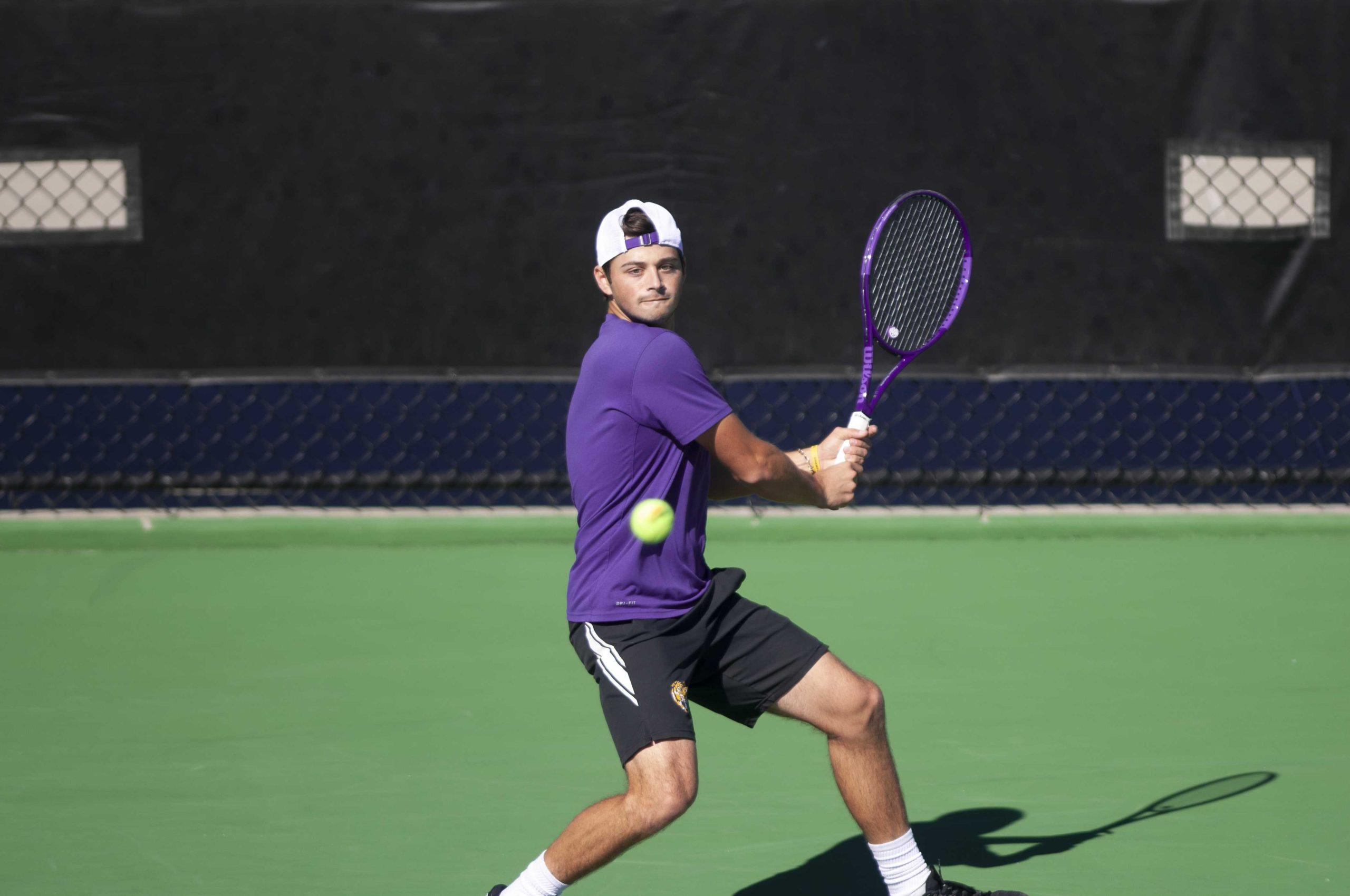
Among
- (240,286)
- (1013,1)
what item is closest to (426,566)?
(240,286)

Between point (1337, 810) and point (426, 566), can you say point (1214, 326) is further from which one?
point (426, 566)

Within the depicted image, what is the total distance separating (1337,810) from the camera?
3.46 meters

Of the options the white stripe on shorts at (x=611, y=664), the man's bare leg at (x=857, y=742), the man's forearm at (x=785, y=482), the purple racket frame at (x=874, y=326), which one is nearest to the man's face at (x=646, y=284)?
the man's forearm at (x=785, y=482)

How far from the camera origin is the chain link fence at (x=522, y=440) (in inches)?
227

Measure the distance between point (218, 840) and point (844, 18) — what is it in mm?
3488

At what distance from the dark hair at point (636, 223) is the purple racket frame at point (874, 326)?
1.72 ft

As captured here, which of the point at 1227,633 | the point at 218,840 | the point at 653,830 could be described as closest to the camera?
the point at 653,830

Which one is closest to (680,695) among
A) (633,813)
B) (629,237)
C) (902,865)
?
(633,813)

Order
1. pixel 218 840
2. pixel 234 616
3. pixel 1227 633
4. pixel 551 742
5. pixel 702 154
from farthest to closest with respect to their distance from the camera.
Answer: pixel 702 154, pixel 234 616, pixel 1227 633, pixel 551 742, pixel 218 840

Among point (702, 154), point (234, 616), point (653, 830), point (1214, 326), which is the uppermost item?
point (702, 154)

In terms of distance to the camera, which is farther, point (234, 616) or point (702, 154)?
point (702, 154)

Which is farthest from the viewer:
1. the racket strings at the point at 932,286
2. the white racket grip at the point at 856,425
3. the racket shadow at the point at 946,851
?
the racket strings at the point at 932,286

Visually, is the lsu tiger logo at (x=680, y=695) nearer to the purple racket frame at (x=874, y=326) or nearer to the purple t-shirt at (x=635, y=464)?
the purple t-shirt at (x=635, y=464)

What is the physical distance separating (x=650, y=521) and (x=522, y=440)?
310cm
